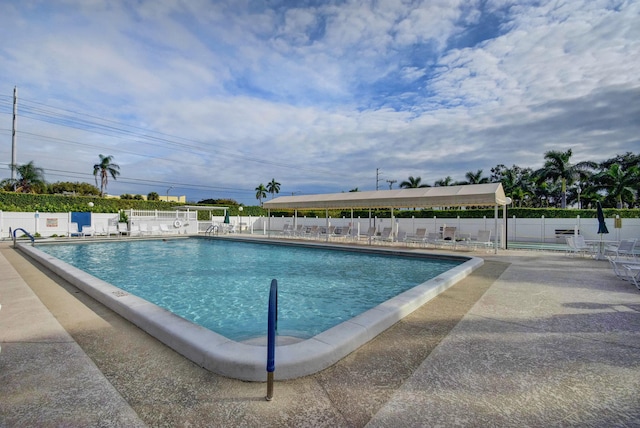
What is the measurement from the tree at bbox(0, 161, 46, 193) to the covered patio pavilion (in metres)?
25.2

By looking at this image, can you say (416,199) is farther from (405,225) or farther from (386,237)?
(405,225)

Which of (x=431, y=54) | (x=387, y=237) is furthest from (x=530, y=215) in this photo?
(x=431, y=54)

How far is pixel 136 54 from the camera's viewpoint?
13922mm

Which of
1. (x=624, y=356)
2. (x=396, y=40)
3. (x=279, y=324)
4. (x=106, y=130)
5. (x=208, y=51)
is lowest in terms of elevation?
(x=279, y=324)

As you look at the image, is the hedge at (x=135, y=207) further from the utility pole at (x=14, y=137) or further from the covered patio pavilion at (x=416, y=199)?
the utility pole at (x=14, y=137)

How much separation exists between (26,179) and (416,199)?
34607 mm

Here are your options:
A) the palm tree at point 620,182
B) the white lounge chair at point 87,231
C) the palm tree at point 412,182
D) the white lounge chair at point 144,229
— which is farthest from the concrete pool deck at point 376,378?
the palm tree at point 412,182

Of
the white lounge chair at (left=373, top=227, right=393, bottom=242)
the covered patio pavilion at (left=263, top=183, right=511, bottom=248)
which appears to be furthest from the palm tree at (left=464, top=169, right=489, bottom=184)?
the white lounge chair at (left=373, top=227, right=393, bottom=242)

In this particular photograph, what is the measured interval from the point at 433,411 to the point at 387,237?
14.1 meters

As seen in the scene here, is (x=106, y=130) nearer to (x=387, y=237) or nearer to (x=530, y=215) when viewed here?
(x=387, y=237)

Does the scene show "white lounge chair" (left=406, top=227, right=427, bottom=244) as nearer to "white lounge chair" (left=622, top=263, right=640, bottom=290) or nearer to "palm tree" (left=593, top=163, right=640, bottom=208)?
"white lounge chair" (left=622, top=263, right=640, bottom=290)

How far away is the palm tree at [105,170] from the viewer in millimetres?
39844

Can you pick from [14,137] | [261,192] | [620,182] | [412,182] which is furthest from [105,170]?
[620,182]

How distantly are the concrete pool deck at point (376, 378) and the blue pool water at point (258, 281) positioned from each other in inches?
65.2
